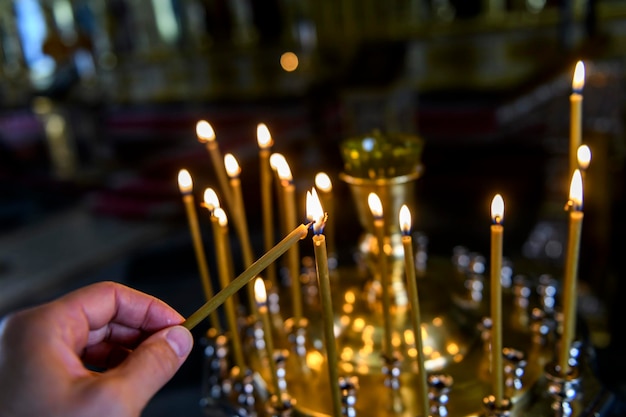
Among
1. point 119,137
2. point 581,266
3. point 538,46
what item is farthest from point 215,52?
point 581,266

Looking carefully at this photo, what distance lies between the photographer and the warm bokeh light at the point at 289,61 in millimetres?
5453

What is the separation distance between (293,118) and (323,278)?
4.57m

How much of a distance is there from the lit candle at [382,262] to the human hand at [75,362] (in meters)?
0.29

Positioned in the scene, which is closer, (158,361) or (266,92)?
(158,361)

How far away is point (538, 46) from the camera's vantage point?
436 centimetres

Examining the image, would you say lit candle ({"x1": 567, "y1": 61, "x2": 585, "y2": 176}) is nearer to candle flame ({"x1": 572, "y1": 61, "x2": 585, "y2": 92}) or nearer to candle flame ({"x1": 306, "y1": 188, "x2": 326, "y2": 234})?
candle flame ({"x1": 572, "y1": 61, "x2": 585, "y2": 92})

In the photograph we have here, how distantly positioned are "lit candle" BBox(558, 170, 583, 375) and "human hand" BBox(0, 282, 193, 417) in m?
0.49

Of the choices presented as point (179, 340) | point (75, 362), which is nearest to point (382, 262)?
point (179, 340)

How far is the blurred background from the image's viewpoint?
2459mm

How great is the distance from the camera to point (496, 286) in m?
0.70

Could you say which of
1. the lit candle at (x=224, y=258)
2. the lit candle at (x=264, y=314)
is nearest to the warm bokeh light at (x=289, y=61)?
the lit candle at (x=224, y=258)

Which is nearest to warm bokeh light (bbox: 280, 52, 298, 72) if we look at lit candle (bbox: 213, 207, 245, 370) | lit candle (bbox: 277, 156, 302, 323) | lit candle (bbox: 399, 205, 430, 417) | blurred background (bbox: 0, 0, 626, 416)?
blurred background (bbox: 0, 0, 626, 416)

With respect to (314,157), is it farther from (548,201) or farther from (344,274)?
(344,274)

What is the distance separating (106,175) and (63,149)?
2.11ft
